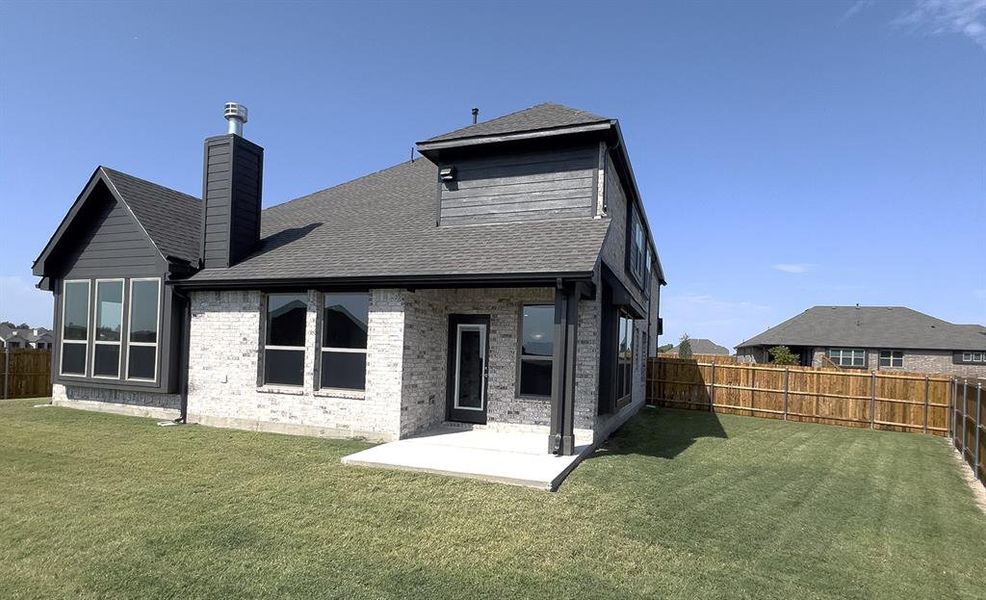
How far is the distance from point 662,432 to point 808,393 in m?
6.93

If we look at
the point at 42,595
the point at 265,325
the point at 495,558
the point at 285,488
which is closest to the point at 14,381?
the point at 265,325

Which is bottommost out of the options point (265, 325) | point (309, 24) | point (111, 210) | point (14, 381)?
point (14, 381)

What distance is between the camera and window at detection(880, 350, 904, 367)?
32562 millimetres

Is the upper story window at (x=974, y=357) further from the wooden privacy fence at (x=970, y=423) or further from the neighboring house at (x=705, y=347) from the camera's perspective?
the neighboring house at (x=705, y=347)

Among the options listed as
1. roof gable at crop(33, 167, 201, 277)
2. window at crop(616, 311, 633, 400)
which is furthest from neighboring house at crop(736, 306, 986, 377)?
roof gable at crop(33, 167, 201, 277)

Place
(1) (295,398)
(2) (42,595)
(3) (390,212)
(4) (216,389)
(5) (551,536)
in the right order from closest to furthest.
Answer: (2) (42,595), (5) (551,536), (1) (295,398), (4) (216,389), (3) (390,212)

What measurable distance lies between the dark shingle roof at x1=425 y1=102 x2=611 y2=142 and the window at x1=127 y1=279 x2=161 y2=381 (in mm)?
6748

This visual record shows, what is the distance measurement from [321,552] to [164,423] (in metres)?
7.87

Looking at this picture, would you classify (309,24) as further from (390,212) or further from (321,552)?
(321,552)

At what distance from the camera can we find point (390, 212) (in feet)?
41.8

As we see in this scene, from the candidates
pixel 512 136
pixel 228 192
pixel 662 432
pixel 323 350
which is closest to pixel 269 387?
pixel 323 350

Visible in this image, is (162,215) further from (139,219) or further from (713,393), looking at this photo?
(713,393)

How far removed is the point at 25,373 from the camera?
16.7 m

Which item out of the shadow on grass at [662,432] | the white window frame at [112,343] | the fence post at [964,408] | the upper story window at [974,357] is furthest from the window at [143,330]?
the upper story window at [974,357]
